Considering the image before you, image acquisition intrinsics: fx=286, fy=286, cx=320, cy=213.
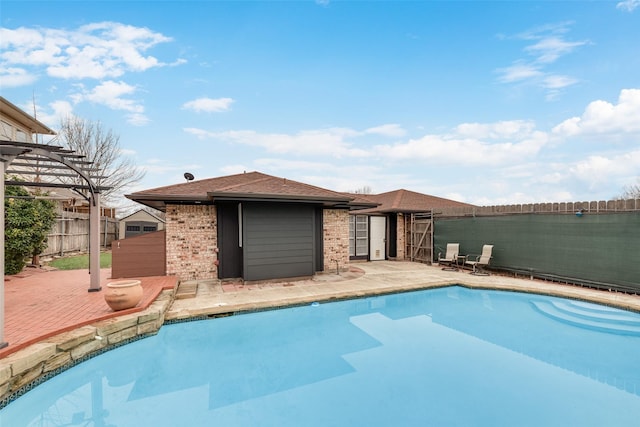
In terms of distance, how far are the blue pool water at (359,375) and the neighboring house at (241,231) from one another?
2150mm

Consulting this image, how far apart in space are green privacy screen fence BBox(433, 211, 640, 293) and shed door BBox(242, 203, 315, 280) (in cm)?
624

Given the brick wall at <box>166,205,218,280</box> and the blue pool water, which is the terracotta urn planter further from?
the brick wall at <box>166,205,218,280</box>

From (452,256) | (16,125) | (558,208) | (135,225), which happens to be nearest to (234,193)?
(452,256)

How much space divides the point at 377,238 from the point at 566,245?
6585 millimetres

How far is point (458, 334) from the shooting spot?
5.26 meters

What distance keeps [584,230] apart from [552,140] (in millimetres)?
7279

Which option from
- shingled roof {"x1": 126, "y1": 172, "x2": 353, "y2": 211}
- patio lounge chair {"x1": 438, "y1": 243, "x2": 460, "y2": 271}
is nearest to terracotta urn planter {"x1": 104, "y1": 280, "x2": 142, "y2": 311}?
shingled roof {"x1": 126, "y1": 172, "x2": 353, "y2": 211}

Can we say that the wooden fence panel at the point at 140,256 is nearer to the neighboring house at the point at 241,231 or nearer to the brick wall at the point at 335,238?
the neighboring house at the point at 241,231

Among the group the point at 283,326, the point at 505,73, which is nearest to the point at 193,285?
the point at 283,326

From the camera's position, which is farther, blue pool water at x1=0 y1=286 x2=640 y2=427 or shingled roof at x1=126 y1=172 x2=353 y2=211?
shingled roof at x1=126 y1=172 x2=353 y2=211

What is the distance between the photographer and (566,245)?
308 inches

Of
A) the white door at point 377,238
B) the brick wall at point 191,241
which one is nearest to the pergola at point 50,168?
the brick wall at point 191,241

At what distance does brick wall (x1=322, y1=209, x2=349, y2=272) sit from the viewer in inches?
386

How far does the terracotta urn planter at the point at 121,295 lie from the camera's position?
4.80 meters
